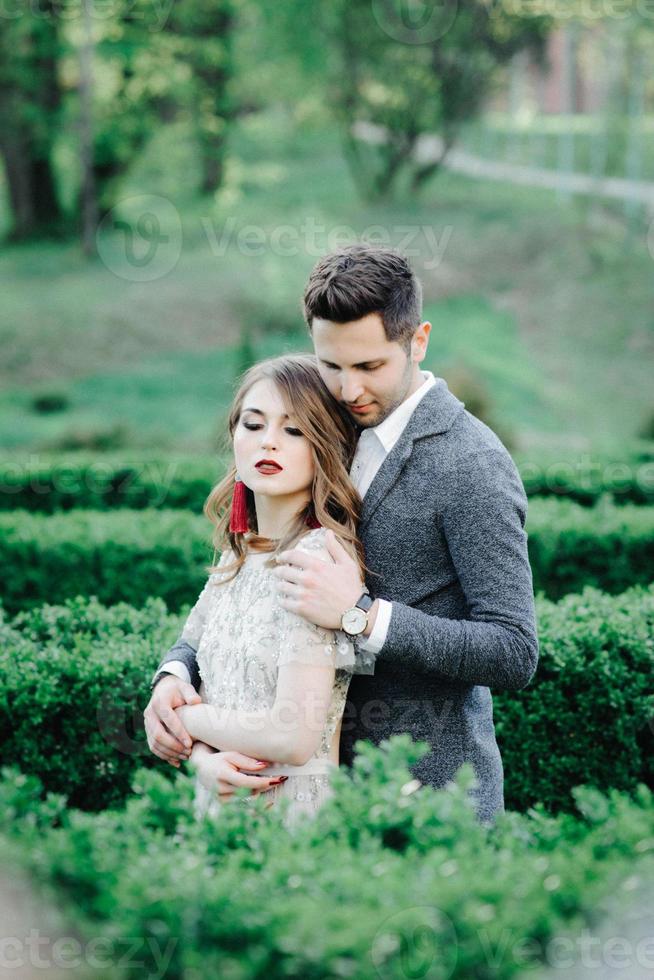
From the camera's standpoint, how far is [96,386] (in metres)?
16.0

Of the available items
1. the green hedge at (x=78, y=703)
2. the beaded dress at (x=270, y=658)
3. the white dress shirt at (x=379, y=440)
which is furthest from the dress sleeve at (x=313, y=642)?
the green hedge at (x=78, y=703)

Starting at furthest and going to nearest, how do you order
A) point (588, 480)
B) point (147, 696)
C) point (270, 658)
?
point (588, 480)
point (147, 696)
point (270, 658)

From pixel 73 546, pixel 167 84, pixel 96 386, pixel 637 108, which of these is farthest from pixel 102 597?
pixel 637 108

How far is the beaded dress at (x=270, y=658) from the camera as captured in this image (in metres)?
2.51

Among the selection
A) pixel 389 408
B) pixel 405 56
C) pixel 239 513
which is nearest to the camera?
pixel 389 408

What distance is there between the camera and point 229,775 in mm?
2521

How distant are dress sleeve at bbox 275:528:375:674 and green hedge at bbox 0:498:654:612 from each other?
3317mm

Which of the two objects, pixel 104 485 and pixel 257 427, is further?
pixel 104 485

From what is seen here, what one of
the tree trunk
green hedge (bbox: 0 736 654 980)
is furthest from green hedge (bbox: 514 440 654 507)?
the tree trunk

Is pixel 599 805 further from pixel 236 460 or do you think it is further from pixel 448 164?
pixel 448 164

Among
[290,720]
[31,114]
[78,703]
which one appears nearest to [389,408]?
[290,720]

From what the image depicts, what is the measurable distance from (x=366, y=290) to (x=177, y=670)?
118 cm

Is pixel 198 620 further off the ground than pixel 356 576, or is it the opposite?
pixel 356 576

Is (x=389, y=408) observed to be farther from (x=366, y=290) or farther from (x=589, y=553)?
(x=589, y=553)
